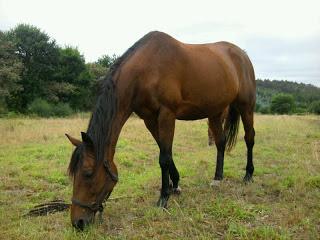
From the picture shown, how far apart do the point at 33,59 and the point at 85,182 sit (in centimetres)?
2997

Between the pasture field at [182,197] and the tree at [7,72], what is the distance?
16752mm

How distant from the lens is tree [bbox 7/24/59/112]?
2997 centimetres

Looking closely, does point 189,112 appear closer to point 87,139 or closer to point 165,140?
point 165,140

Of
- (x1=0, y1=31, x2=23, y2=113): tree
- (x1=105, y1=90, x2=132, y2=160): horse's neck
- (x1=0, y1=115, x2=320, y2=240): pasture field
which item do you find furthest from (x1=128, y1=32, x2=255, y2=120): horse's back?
(x1=0, y1=31, x2=23, y2=113): tree

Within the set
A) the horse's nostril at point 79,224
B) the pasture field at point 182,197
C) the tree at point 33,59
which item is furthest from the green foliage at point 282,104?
the horse's nostril at point 79,224

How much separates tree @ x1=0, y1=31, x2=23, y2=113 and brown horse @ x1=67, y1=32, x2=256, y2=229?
21.8 meters

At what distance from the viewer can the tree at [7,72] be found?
24.8 m

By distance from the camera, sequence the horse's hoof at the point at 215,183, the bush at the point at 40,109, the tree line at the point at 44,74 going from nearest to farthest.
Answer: the horse's hoof at the point at 215,183, the bush at the point at 40,109, the tree line at the point at 44,74

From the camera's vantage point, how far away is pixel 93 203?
384 cm

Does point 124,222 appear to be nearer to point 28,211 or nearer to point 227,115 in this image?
point 28,211

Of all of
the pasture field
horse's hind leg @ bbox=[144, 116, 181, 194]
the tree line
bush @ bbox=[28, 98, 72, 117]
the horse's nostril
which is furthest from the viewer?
the tree line

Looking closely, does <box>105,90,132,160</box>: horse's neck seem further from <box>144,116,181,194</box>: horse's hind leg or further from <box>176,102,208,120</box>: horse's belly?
<box>176,102,208,120</box>: horse's belly

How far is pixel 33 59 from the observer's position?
3128 cm

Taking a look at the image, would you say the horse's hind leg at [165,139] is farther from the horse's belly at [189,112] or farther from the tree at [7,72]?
the tree at [7,72]
